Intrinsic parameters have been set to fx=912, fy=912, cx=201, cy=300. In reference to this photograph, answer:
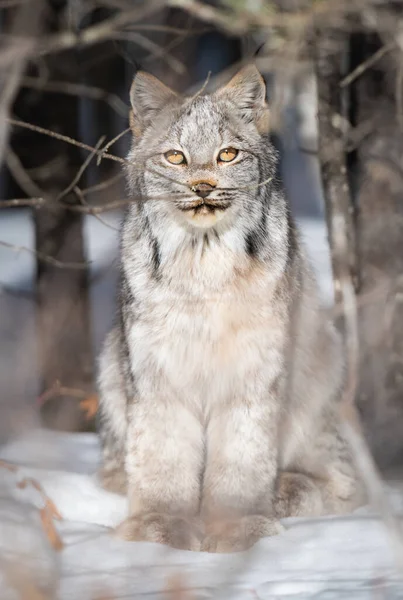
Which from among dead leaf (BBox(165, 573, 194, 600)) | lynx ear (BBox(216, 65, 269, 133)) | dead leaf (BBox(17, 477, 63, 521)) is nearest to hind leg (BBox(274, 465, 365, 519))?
dead leaf (BBox(17, 477, 63, 521))

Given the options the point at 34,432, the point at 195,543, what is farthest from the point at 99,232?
the point at 195,543

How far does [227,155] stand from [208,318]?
2.22ft

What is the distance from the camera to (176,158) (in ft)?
12.4

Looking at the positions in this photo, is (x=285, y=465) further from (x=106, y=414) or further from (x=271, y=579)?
(x=271, y=579)

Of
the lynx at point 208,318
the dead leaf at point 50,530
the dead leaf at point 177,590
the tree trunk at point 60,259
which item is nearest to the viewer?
the dead leaf at point 177,590

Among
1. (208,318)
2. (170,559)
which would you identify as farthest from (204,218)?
(170,559)

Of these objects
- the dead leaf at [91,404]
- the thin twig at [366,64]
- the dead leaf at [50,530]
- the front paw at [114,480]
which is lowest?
the dead leaf at [50,530]

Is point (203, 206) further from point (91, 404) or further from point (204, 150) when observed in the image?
point (91, 404)

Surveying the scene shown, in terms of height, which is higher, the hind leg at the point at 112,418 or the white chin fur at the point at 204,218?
the white chin fur at the point at 204,218

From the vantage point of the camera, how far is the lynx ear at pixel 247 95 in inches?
155

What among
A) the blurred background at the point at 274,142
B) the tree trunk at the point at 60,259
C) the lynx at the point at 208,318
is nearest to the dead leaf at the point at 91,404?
the blurred background at the point at 274,142

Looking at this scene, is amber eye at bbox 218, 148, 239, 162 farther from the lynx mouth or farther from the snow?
the snow

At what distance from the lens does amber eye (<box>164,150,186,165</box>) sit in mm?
3764

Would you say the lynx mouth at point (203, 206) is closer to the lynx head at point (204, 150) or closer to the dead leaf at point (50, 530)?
the lynx head at point (204, 150)
